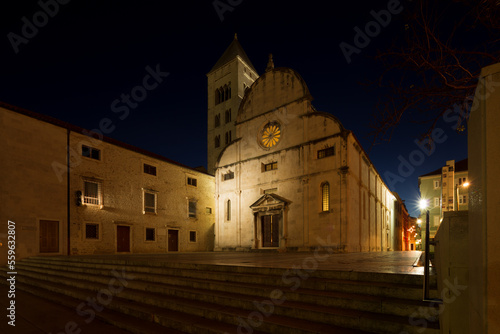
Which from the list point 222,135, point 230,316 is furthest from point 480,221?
point 222,135

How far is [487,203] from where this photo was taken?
1680mm

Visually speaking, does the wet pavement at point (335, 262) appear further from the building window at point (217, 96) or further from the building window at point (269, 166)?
the building window at point (217, 96)

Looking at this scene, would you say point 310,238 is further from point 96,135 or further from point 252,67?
point 252,67

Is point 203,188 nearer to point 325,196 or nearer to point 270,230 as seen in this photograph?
point 270,230

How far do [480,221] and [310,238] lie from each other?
710 inches

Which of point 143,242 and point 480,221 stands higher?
point 480,221

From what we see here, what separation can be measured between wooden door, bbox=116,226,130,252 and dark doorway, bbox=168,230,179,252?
4.05 metres

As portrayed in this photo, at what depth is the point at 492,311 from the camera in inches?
62.6

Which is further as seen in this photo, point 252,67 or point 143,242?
point 252,67

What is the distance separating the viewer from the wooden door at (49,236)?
51.0 feet

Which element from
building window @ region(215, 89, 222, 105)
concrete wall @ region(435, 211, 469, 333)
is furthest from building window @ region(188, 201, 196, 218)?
concrete wall @ region(435, 211, 469, 333)

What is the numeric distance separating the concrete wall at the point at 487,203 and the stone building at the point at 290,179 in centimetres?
1693

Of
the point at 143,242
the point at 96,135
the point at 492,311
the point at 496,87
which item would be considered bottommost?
the point at 143,242

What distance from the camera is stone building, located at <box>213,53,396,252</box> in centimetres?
1864
